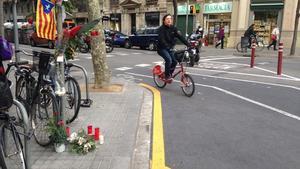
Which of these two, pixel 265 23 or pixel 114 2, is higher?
pixel 114 2

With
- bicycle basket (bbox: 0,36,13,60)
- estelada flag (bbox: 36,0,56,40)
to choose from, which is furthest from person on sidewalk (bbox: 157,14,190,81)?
bicycle basket (bbox: 0,36,13,60)

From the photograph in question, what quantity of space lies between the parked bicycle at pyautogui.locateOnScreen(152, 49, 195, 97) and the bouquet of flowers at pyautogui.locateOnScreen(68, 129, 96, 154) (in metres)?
3.84

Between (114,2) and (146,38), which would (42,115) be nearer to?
(146,38)

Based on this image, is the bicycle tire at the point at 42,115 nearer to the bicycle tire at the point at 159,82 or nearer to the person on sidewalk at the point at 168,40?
the person on sidewalk at the point at 168,40

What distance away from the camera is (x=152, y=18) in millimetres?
33781

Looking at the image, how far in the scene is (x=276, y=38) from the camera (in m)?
21.8

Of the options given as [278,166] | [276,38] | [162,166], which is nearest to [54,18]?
[162,166]

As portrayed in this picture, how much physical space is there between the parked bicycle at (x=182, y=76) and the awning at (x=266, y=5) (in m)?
17.6

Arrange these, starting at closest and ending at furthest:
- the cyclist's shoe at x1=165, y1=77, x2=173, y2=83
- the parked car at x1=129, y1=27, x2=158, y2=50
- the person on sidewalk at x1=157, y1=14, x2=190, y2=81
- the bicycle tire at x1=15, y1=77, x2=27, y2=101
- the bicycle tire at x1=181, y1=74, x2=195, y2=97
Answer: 1. the bicycle tire at x1=15, y1=77, x2=27, y2=101
2. the bicycle tire at x1=181, y1=74, x2=195, y2=97
3. the person on sidewalk at x1=157, y1=14, x2=190, y2=81
4. the cyclist's shoe at x1=165, y1=77, x2=173, y2=83
5. the parked car at x1=129, y1=27, x2=158, y2=50

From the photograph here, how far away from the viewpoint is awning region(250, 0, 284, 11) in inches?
927

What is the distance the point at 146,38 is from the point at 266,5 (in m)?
8.95

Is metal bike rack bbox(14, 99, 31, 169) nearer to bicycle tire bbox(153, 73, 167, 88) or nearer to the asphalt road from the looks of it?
the asphalt road

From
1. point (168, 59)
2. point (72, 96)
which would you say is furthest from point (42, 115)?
point (168, 59)

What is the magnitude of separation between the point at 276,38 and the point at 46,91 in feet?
65.3
